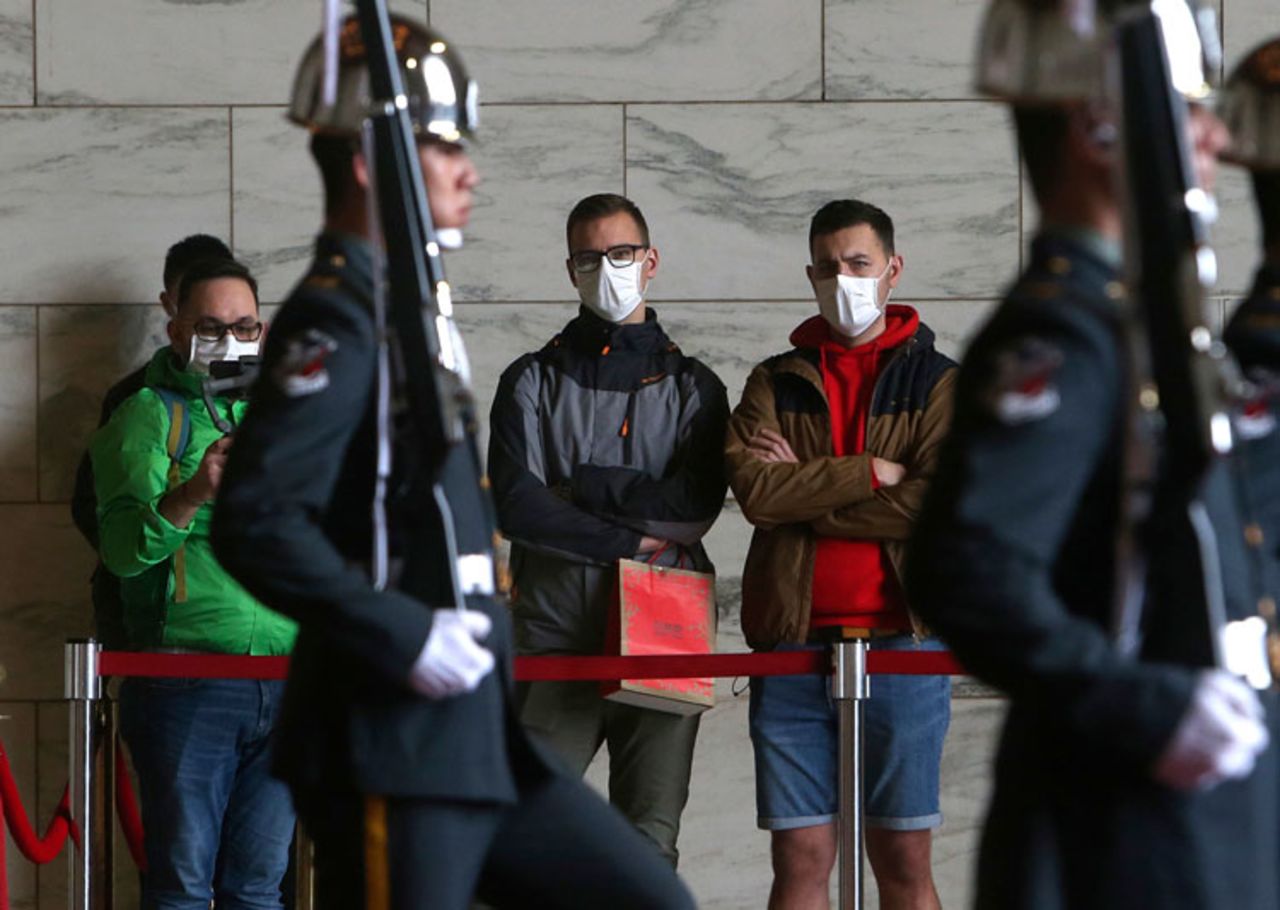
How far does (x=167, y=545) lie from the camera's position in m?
6.18

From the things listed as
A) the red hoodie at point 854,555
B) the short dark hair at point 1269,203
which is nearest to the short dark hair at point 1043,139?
the short dark hair at point 1269,203

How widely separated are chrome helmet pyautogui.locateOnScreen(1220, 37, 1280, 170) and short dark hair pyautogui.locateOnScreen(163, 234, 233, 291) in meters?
3.89

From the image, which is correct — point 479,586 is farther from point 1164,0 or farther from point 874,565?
point 874,565

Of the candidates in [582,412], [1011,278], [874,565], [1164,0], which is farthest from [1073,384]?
[1011,278]

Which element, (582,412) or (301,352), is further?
(582,412)

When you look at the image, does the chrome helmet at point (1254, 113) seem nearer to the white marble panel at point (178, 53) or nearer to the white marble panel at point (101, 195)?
the white marble panel at point (178, 53)

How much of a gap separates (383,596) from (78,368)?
15.0 feet

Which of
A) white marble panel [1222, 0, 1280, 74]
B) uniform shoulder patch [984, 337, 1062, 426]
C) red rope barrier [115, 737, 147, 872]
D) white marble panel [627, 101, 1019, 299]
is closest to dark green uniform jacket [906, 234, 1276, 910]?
uniform shoulder patch [984, 337, 1062, 426]

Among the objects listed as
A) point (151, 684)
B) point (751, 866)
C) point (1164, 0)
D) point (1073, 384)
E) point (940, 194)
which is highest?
point (940, 194)

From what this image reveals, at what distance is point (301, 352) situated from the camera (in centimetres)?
350

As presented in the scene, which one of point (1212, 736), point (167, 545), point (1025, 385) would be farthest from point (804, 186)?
point (1212, 736)

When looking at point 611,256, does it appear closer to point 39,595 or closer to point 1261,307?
point 39,595

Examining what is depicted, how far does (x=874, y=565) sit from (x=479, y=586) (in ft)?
8.40

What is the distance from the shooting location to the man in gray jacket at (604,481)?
6.22 metres
